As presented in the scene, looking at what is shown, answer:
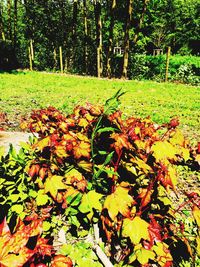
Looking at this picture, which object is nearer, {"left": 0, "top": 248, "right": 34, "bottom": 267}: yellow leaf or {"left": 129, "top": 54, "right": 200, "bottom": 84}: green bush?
{"left": 0, "top": 248, "right": 34, "bottom": 267}: yellow leaf

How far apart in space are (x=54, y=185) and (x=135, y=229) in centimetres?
61

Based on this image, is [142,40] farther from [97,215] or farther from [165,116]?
[97,215]

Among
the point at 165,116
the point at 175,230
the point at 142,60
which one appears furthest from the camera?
the point at 142,60

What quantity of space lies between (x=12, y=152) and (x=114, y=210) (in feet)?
3.15

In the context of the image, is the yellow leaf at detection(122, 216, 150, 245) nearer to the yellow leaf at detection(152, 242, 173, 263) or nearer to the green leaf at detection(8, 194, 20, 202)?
the yellow leaf at detection(152, 242, 173, 263)

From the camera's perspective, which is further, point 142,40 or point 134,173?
point 142,40

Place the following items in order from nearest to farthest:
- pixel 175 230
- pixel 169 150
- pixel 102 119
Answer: pixel 169 150
pixel 102 119
pixel 175 230

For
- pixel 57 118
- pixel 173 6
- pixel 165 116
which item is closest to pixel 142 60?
pixel 165 116

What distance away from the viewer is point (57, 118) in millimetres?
2541

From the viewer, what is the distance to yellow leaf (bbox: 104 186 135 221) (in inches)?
69.8

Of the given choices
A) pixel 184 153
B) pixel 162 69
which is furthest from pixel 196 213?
pixel 162 69

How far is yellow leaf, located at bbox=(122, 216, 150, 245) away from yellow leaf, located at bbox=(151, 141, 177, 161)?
45cm

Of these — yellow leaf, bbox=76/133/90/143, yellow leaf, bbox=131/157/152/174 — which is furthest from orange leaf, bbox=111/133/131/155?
yellow leaf, bbox=76/133/90/143

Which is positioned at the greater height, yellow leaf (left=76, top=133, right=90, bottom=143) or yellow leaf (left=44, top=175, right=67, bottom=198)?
yellow leaf (left=76, top=133, right=90, bottom=143)
